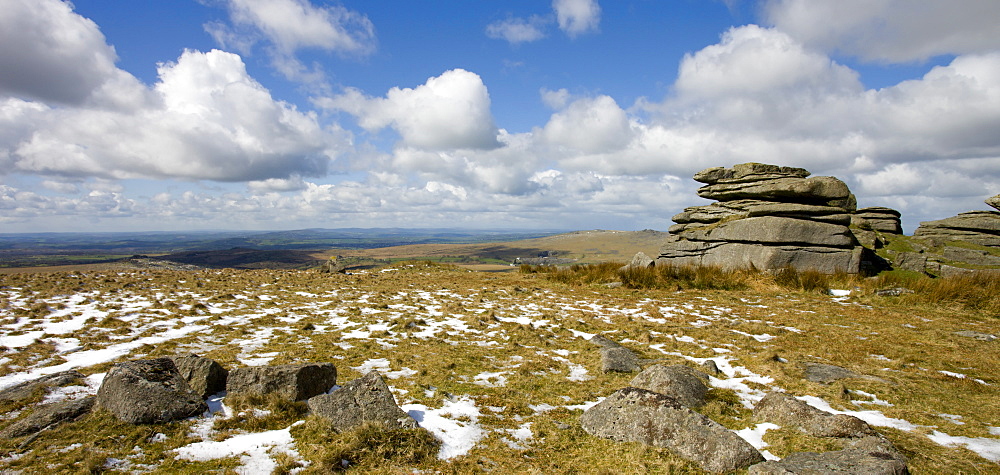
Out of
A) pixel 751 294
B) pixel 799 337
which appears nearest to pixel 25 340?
pixel 799 337

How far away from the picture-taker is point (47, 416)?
4367mm

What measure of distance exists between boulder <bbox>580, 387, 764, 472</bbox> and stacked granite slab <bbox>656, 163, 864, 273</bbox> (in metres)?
16.5

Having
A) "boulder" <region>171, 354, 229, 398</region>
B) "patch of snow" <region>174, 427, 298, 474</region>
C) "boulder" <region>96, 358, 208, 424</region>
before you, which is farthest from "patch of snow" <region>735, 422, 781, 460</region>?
"boulder" <region>171, 354, 229, 398</region>

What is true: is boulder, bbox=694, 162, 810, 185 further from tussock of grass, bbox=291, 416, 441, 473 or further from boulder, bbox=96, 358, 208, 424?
boulder, bbox=96, 358, 208, 424

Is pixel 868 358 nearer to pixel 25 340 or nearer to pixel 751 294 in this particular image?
pixel 751 294

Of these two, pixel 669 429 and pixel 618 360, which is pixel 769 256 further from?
pixel 669 429

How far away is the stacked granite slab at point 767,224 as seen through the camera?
18.4 meters

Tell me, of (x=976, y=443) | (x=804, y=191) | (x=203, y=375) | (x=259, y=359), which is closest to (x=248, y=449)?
(x=203, y=375)

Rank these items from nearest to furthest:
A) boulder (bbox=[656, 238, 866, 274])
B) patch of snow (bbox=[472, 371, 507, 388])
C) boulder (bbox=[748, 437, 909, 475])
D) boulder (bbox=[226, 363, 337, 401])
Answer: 1. boulder (bbox=[748, 437, 909, 475])
2. boulder (bbox=[226, 363, 337, 401])
3. patch of snow (bbox=[472, 371, 507, 388])
4. boulder (bbox=[656, 238, 866, 274])

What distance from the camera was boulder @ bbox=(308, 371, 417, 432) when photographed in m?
4.61

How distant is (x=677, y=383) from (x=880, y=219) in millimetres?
26407

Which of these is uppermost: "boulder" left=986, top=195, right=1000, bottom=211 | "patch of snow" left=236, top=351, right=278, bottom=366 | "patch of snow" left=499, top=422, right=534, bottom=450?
"boulder" left=986, top=195, right=1000, bottom=211

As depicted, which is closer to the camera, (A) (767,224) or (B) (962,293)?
(B) (962,293)

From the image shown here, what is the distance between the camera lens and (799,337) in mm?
9250
